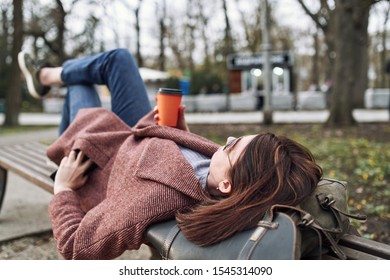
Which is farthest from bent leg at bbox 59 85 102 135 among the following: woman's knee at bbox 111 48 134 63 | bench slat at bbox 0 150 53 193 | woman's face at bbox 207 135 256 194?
woman's face at bbox 207 135 256 194

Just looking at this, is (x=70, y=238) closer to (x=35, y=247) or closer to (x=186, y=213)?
(x=186, y=213)

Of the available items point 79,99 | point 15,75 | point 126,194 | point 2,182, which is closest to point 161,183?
point 126,194

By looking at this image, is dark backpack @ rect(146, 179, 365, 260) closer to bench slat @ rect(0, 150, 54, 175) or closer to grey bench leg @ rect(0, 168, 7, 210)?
bench slat @ rect(0, 150, 54, 175)

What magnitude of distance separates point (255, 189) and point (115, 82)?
64.5 inches

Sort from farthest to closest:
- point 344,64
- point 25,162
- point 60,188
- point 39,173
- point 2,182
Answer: point 344,64 < point 2,182 < point 25,162 < point 39,173 < point 60,188

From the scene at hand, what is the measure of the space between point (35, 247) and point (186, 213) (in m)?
1.74

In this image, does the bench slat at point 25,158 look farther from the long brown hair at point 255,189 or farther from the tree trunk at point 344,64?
the tree trunk at point 344,64

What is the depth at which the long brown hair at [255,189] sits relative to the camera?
1.26 m

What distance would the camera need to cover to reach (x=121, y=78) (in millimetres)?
2717

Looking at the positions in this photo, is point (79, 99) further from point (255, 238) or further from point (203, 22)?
point (203, 22)

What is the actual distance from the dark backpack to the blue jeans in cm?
138

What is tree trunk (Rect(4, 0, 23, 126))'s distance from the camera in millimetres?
11562

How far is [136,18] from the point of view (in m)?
17.2

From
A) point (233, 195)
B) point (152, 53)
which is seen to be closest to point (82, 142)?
point (233, 195)
